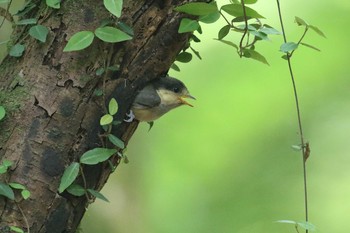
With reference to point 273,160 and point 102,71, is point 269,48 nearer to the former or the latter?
point 273,160

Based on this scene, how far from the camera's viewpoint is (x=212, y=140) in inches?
114

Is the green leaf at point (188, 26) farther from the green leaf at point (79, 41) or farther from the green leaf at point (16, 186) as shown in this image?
the green leaf at point (16, 186)

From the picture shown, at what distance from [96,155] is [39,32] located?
243mm

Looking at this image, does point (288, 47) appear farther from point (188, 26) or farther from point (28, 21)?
point (28, 21)

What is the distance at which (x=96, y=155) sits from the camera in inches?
45.4

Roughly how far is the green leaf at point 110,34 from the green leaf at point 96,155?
0.20m

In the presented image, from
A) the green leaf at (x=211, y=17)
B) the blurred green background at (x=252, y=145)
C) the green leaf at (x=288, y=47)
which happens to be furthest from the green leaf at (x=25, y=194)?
the blurred green background at (x=252, y=145)

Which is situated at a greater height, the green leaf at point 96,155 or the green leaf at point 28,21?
the green leaf at point 28,21

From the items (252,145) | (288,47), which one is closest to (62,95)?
(288,47)

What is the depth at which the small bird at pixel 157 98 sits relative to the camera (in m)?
1.24

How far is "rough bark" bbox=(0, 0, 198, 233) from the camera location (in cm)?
116

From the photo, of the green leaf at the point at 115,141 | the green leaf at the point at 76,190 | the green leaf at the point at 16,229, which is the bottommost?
the green leaf at the point at 16,229

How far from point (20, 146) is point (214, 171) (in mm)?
1805

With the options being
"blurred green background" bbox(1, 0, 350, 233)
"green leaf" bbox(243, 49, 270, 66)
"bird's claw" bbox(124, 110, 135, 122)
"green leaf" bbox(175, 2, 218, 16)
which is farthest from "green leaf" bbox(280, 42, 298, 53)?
"blurred green background" bbox(1, 0, 350, 233)
